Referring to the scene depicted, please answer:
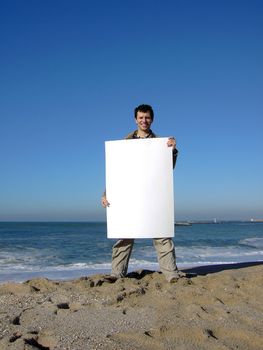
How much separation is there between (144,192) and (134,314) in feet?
4.89

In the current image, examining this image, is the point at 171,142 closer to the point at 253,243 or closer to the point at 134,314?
the point at 134,314

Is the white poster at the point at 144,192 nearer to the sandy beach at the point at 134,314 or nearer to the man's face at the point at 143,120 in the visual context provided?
the man's face at the point at 143,120

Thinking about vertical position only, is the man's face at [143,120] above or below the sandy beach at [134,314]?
above

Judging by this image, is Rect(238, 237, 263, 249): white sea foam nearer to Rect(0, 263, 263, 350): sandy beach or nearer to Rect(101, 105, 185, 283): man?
Rect(101, 105, 185, 283): man

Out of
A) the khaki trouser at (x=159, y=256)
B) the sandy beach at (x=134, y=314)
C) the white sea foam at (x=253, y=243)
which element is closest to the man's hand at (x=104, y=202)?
the khaki trouser at (x=159, y=256)

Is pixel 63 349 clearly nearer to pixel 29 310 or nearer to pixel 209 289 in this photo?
pixel 29 310

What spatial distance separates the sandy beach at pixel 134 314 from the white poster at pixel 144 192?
0.54m

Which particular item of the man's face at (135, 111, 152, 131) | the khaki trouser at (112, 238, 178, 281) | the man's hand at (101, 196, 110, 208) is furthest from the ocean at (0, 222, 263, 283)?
the man's face at (135, 111, 152, 131)

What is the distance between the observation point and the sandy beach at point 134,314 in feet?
7.76

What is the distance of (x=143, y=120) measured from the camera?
434cm

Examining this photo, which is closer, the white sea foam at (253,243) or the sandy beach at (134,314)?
the sandy beach at (134,314)

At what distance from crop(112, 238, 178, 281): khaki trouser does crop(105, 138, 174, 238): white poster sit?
16 cm

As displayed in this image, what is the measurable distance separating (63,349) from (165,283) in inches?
76.4

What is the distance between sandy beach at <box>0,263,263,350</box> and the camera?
2.37 meters
